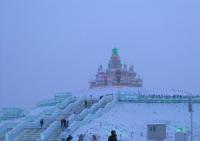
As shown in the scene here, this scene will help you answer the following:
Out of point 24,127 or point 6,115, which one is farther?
point 6,115

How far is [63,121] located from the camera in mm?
41094

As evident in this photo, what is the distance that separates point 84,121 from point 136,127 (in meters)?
3.82

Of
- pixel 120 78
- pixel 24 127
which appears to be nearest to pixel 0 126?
pixel 24 127

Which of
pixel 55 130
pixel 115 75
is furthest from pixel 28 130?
pixel 115 75

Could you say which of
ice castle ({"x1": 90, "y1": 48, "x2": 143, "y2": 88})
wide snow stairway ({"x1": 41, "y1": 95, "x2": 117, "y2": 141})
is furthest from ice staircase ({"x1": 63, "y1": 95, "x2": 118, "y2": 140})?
ice castle ({"x1": 90, "y1": 48, "x2": 143, "y2": 88})

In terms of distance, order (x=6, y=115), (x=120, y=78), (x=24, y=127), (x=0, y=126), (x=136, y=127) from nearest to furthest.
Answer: (x=136, y=127) → (x=24, y=127) → (x=0, y=126) → (x=6, y=115) → (x=120, y=78)

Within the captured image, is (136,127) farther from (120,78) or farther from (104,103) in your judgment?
(120,78)

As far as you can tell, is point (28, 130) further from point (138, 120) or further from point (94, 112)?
point (138, 120)

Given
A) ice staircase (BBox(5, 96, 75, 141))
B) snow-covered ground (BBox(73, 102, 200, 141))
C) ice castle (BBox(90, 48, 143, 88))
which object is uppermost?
ice castle (BBox(90, 48, 143, 88))

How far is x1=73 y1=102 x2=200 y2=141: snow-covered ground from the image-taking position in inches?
1469

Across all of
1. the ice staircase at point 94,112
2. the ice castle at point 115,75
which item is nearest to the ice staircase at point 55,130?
the ice staircase at point 94,112

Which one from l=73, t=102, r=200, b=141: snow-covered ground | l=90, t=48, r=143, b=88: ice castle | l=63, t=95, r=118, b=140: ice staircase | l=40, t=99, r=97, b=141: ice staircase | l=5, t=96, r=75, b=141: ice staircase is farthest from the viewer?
l=90, t=48, r=143, b=88: ice castle

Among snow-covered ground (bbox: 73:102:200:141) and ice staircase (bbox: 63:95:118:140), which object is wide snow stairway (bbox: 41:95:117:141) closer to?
ice staircase (bbox: 63:95:118:140)

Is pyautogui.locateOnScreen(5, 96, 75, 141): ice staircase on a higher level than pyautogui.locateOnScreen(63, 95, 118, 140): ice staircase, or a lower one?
lower
